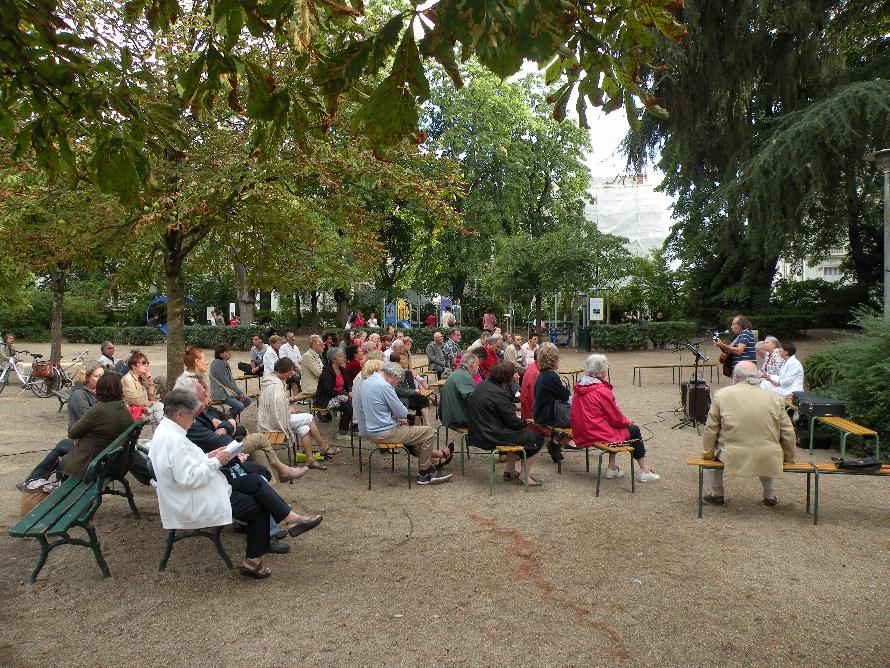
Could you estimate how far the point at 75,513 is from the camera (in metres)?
4.84

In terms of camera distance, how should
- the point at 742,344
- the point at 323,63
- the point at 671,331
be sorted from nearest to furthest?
the point at 323,63, the point at 742,344, the point at 671,331

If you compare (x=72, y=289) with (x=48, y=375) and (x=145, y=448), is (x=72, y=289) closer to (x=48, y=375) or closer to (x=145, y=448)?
(x=48, y=375)

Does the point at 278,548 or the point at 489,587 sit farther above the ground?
the point at 278,548

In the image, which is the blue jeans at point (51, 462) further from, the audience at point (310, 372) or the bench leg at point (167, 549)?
the audience at point (310, 372)

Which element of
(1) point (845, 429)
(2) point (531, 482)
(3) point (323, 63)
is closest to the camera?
(3) point (323, 63)

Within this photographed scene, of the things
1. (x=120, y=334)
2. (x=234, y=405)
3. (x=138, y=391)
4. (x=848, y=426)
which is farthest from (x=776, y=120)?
(x=120, y=334)

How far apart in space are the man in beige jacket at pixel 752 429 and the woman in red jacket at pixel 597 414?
3.93 ft

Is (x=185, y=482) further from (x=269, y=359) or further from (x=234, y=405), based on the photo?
(x=269, y=359)

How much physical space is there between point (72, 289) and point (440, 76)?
2210cm

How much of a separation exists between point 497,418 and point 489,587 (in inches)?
100

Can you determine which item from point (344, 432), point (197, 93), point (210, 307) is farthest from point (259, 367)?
point (210, 307)

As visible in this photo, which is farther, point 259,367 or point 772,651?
point 259,367

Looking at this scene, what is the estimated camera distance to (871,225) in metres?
24.0

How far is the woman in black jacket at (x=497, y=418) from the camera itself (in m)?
7.12
